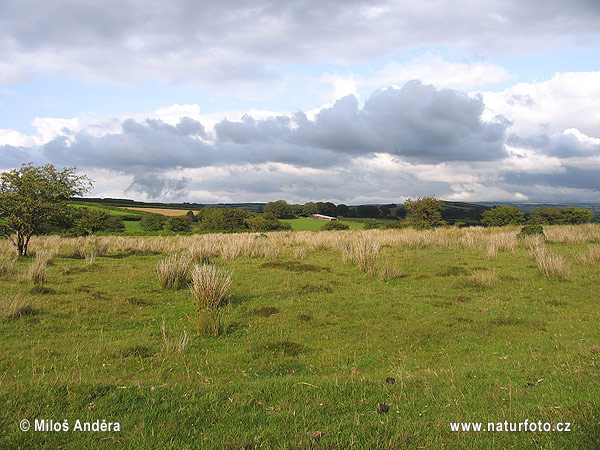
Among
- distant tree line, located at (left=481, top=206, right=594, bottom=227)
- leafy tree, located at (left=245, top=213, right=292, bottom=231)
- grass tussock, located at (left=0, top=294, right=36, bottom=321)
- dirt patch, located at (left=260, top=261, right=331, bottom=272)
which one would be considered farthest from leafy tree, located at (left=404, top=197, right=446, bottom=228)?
grass tussock, located at (left=0, top=294, right=36, bottom=321)

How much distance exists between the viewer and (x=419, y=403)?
3.98 metres

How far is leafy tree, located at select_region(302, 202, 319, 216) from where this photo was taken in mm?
82250

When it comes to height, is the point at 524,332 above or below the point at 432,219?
below

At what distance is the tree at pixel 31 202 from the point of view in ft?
53.3

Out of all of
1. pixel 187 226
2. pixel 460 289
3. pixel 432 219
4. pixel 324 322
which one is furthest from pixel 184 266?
pixel 187 226

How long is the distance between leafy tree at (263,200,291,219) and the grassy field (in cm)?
6198

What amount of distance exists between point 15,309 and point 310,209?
76.8 m

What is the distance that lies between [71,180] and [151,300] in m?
12.8

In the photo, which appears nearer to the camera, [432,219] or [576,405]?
[576,405]

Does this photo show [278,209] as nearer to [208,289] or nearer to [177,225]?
[177,225]

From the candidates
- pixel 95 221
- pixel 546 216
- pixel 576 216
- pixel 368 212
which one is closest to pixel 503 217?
pixel 546 216

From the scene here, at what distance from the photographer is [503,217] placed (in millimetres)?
50000

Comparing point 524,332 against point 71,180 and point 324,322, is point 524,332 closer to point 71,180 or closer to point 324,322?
point 324,322

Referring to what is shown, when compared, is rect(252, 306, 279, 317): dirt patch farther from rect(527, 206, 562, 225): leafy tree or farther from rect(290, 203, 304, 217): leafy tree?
rect(290, 203, 304, 217): leafy tree
